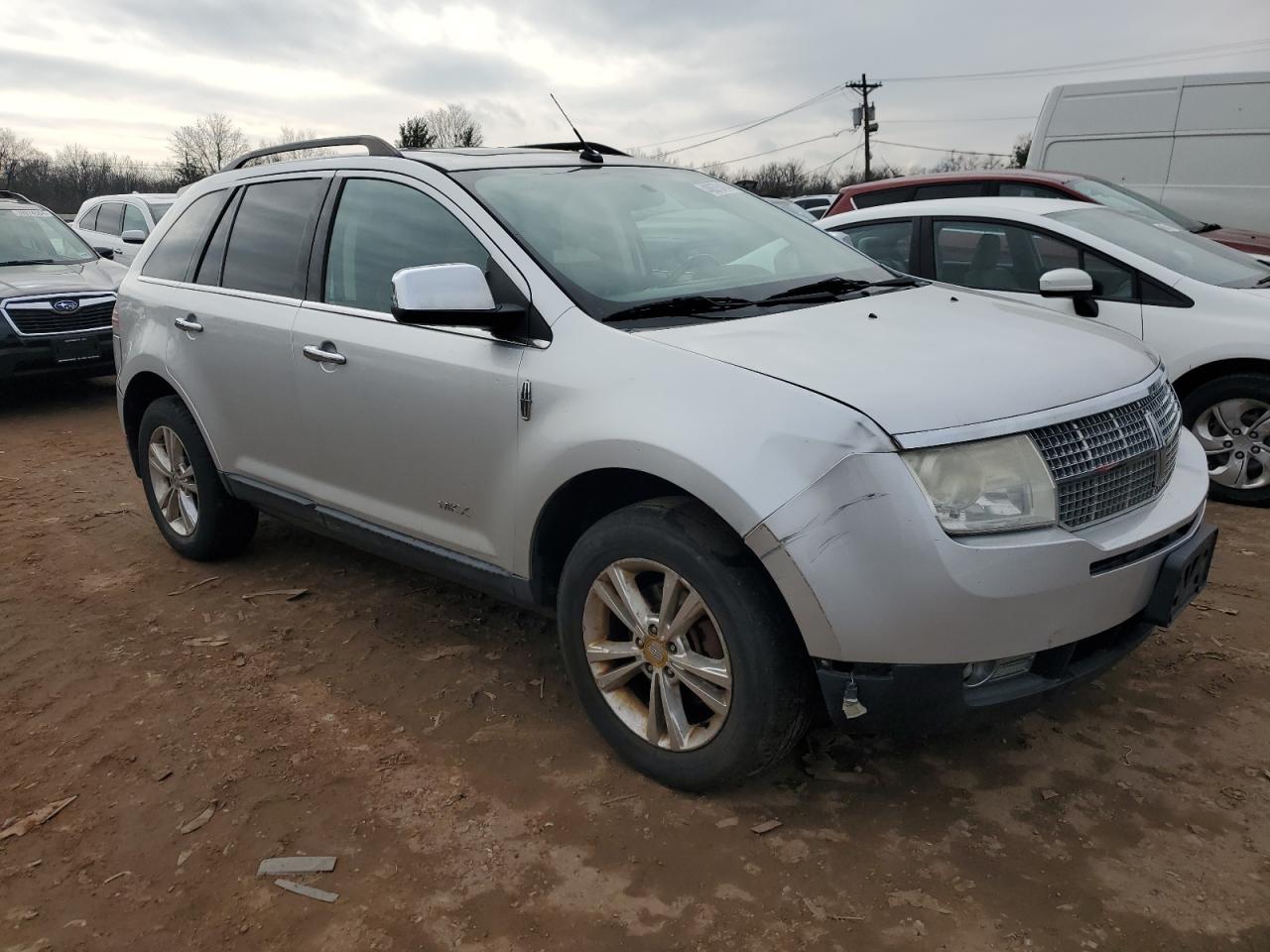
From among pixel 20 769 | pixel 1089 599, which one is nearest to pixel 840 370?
pixel 1089 599

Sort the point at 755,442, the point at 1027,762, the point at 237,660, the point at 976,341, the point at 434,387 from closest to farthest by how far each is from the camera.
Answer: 1. the point at 755,442
2. the point at 976,341
3. the point at 1027,762
4. the point at 434,387
5. the point at 237,660

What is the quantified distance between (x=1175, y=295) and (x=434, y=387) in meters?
4.12

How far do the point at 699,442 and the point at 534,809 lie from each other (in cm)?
113

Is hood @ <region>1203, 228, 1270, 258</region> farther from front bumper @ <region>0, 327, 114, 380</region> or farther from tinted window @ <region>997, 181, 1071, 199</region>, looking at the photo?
front bumper @ <region>0, 327, 114, 380</region>

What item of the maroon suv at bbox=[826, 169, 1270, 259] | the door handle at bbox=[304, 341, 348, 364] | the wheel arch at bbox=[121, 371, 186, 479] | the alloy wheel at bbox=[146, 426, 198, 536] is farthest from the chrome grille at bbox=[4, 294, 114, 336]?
the maroon suv at bbox=[826, 169, 1270, 259]

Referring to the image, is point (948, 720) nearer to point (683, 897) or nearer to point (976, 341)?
point (683, 897)

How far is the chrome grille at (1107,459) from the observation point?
2389 millimetres

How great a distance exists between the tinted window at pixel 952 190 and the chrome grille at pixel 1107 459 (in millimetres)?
4769

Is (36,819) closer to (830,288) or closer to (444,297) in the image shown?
(444,297)

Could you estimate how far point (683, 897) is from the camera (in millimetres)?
2385

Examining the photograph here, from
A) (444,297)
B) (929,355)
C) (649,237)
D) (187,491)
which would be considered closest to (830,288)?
(649,237)

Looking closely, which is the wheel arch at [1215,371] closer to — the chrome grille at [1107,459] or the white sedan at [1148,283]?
the white sedan at [1148,283]

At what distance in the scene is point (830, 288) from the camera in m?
3.34

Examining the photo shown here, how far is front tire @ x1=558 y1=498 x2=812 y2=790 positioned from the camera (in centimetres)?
246
